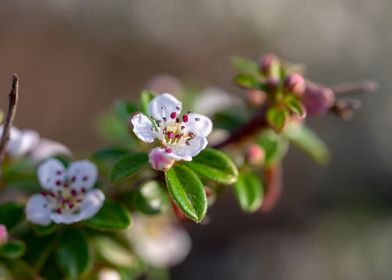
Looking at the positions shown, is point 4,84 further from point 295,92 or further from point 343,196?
point 295,92

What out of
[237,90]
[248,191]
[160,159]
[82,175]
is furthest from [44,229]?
[237,90]

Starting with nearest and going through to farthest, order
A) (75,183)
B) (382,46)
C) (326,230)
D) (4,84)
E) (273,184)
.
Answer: (75,183)
(273,184)
(326,230)
(4,84)
(382,46)

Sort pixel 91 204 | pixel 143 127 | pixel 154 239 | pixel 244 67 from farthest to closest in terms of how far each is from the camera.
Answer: pixel 154 239 → pixel 244 67 → pixel 91 204 → pixel 143 127

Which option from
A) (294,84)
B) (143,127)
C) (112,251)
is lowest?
(112,251)

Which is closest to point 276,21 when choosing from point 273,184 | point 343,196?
point 343,196

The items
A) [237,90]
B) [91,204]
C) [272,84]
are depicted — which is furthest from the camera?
[237,90]

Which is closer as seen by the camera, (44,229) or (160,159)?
(160,159)

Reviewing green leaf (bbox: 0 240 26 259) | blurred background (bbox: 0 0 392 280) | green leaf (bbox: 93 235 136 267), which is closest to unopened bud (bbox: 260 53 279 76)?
green leaf (bbox: 93 235 136 267)

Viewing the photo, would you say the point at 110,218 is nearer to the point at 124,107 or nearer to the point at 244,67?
the point at 124,107
